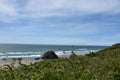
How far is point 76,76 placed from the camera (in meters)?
6.00

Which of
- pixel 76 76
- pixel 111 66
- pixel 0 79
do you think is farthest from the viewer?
pixel 111 66

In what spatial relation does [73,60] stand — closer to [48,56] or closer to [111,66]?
[111,66]

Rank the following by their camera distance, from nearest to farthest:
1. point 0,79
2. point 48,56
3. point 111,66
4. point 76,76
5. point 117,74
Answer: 1. point 0,79
2. point 76,76
3. point 117,74
4. point 111,66
5. point 48,56

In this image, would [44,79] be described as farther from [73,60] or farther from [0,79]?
[73,60]

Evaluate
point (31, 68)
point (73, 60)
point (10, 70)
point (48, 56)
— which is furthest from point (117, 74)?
point (48, 56)

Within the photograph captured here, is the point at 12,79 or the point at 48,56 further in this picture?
the point at 48,56

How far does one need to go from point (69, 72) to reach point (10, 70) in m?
1.17

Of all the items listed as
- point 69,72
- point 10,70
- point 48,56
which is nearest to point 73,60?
point 69,72

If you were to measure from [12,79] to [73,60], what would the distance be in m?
1.78

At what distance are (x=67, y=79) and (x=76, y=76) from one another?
0.29 metres

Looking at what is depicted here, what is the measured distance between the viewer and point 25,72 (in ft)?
20.1

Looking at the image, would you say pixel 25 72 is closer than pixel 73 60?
Yes

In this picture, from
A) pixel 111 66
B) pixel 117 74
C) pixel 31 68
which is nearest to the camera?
pixel 31 68

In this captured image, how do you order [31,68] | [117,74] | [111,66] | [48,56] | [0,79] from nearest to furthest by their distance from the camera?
[0,79] < [31,68] < [117,74] < [111,66] < [48,56]
